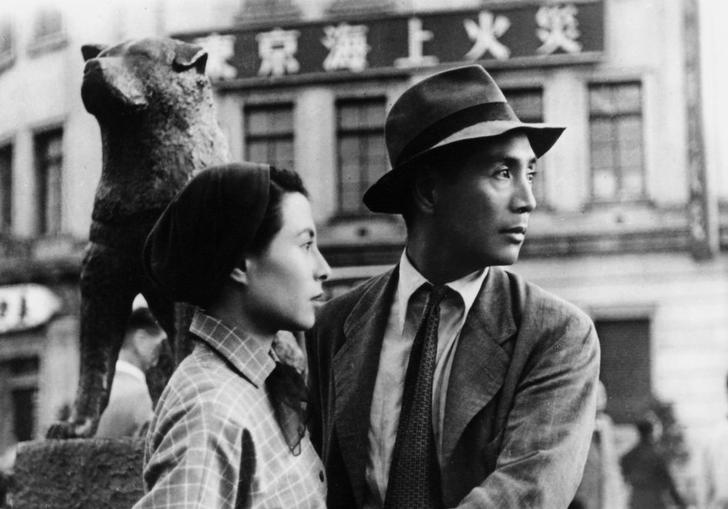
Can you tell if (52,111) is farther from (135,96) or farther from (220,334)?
(220,334)

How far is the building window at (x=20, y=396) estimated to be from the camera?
68.2 feet

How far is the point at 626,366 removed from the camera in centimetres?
1770

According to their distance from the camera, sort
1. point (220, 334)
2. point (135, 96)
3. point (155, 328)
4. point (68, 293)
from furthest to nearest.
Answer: point (68, 293)
point (155, 328)
point (135, 96)
point (220, 334)

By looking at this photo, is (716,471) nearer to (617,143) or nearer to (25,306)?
(617,143)

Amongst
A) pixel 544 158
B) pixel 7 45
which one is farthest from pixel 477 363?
pixel 7 45

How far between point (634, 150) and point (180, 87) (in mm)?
15147

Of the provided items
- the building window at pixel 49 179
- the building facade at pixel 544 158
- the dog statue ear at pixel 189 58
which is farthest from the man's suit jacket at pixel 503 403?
the building window at pixel 49 179

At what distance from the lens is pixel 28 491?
4.23 m

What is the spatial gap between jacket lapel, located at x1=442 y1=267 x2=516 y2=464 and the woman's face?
0.36 m

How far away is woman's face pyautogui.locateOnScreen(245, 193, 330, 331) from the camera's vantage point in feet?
8.02

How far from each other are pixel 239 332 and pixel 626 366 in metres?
15.9

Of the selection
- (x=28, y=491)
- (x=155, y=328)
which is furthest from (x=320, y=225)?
(x=28, y=491)

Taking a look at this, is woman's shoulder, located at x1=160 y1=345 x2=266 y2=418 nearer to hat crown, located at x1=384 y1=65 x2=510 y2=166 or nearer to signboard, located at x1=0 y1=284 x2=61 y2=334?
hat crown, located at x1=384 y1=65 x2=510 y2=166

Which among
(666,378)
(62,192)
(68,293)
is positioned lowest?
(666,378)
